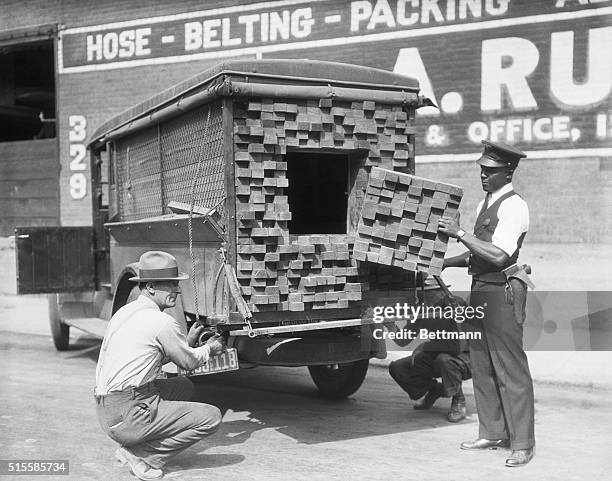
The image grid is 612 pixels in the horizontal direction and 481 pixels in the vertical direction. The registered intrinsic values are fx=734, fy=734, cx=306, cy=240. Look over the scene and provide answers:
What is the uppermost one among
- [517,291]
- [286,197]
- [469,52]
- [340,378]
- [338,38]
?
[338,38]

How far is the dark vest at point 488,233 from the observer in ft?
17.0

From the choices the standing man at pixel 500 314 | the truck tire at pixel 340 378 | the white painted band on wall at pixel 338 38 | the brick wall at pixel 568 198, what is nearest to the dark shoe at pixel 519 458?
the standing man at pixel 500 314

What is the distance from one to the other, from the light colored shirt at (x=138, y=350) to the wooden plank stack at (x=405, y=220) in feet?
4.71

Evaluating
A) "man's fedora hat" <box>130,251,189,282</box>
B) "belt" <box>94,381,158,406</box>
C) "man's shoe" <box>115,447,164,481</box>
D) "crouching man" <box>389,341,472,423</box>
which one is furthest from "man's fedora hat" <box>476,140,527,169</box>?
"man's shoe" <box>115,447,164,481</box>

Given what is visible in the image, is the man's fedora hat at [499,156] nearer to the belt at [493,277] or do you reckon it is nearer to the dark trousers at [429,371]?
the belt at [493,277]

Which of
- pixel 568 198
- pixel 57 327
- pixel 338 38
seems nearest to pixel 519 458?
pixel 568 198

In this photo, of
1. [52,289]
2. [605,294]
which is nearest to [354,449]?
[52,289]

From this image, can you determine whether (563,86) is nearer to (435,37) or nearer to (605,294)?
(435,37)

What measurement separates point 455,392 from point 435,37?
631 centimetres

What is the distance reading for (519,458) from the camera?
5.00m

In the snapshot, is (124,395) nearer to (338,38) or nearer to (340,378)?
(340,378)

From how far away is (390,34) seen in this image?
36.6ft

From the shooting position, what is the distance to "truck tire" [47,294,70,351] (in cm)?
953

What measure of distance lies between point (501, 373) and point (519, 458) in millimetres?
581
